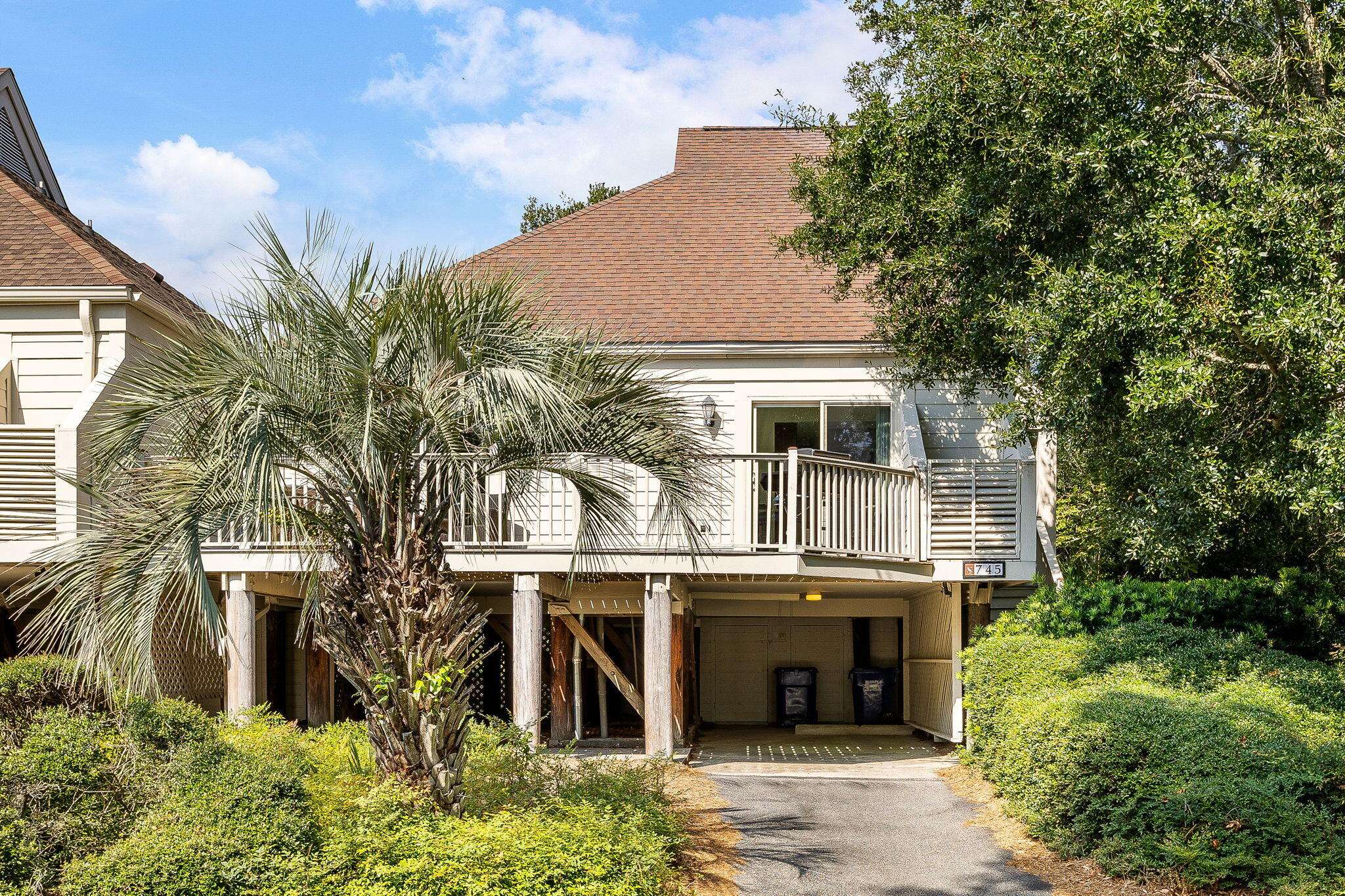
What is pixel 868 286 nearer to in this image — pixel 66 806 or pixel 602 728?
pixel 602 728

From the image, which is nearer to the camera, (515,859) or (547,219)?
(515,859)

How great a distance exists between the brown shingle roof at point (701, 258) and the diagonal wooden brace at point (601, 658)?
3.49 m

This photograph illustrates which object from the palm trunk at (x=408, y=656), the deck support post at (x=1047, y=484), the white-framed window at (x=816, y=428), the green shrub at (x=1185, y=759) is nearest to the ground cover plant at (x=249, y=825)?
the palm trunk at (x=408, y=656)

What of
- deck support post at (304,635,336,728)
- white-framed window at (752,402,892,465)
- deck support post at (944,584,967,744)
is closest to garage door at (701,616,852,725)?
deck support post at (944,584,967,744)

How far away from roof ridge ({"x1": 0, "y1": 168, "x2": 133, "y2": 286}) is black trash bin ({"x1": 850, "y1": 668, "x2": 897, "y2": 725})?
1098 centimetres

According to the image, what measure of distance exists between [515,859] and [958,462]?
8242 mm

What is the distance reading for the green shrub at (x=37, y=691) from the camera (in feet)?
25.3

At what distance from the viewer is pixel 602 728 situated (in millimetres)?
14016

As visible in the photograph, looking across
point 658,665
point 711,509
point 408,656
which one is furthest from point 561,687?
point 408,656

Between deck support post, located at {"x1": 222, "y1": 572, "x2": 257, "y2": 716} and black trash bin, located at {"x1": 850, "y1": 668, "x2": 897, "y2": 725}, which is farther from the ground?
deck support post, located at {"x1": 222, "y1": 572, "x2": 257, "y2": 716}

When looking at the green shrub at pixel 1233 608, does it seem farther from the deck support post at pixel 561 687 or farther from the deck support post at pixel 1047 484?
the deck support post at pixel 561 687

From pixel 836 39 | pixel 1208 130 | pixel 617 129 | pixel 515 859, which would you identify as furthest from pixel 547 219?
pixel 515 859

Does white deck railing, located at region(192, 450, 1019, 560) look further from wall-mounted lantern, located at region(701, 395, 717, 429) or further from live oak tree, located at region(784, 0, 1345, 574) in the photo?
live oak tree, located at region(784, 0, 1345, 574)

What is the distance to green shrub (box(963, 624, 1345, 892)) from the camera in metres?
7.34
